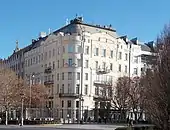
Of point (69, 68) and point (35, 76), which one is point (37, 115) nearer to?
point (69, 68)

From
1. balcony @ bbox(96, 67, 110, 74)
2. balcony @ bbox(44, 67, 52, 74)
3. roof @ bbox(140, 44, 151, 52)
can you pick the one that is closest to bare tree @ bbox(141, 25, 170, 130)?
balcony @ bbox(96, 67, 110, 74)

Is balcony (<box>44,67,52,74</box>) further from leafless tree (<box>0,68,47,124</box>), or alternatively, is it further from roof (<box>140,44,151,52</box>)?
roof (<box>140,44,151,52</box>)

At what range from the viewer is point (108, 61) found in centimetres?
10125

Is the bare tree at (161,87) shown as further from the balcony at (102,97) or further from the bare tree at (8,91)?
the balcony at (102,97)

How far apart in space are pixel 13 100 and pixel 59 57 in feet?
82.0

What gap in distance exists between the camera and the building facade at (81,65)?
3676 inches

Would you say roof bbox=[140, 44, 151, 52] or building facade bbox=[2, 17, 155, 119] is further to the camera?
roof bbox=[140, 44, 151, 52]

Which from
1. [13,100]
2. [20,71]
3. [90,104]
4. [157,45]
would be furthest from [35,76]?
[157,45]

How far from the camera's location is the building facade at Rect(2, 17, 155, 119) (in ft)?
306

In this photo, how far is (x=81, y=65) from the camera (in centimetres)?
9550

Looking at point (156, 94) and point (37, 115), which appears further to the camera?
point (37, 115)

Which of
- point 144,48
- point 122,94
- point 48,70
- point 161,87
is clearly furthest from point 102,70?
point 161,87

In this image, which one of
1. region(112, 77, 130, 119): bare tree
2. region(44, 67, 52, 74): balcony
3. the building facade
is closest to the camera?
region(112, 77, 130, 119): bare tree

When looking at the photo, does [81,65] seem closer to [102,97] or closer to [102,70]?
[102,70]
